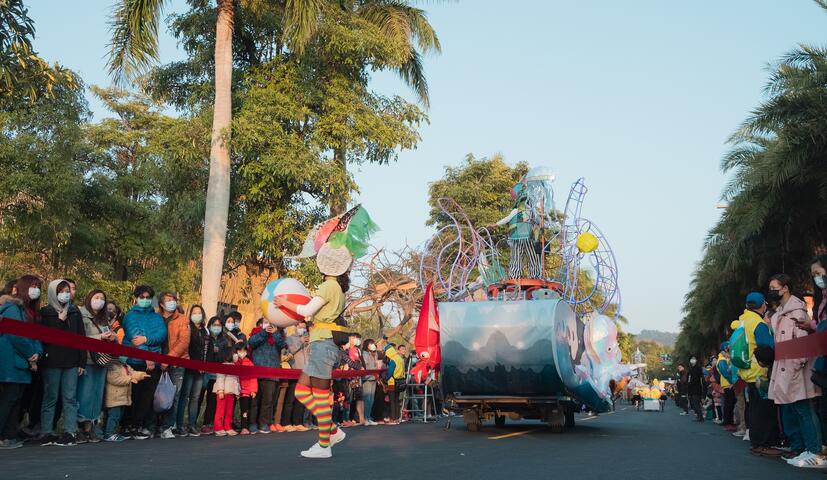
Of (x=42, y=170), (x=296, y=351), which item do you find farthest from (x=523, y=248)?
(x=42, y=170)

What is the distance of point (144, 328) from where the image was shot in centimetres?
1301

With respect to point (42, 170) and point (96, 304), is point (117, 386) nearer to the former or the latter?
point (96, 304)

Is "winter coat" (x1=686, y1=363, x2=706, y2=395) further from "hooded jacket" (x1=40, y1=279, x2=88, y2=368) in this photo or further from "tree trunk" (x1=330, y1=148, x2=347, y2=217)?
"hooded jacket" (x1=40, y1=279, x2=88, y2=368)

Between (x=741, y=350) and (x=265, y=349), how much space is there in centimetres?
831

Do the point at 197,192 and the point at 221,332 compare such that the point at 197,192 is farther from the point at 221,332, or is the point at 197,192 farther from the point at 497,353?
the point at 497,353

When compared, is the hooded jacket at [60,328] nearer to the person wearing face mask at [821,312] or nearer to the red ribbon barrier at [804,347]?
the red ribbon barrier at [804,347]

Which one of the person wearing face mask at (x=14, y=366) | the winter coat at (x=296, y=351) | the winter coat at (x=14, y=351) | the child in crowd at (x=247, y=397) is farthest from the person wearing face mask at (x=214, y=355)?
the winter coat at (x=14, y=351)

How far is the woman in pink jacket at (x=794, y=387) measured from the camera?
32.1 feet

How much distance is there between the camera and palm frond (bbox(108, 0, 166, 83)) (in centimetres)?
2019

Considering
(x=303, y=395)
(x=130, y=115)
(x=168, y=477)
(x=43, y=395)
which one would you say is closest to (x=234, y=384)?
(x=43, y=395)

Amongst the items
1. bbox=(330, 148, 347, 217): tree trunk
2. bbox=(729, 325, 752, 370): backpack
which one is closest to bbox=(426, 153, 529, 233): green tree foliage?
bbox=(330, 148, 347, 217): tree trunk

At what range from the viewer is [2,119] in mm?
23922

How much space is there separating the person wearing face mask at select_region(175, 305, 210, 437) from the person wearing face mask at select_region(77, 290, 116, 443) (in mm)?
1981

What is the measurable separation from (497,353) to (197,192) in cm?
1232
